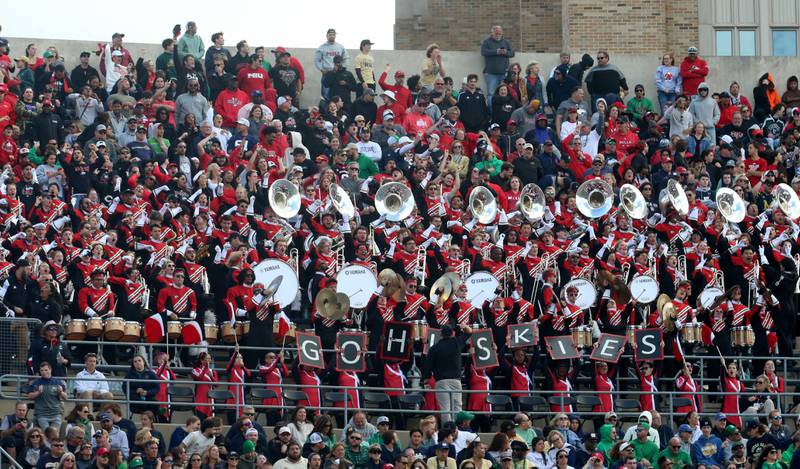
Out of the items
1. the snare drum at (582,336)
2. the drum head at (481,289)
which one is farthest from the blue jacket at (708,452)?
the drum head at (481,289)

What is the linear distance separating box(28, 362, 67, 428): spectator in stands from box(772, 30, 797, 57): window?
71.8ft

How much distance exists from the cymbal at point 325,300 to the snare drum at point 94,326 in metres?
2.80

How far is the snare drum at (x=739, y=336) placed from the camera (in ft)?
102

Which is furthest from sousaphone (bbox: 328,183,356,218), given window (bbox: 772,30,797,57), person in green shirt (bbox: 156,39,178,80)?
window (bbox: 772,30,797,57)

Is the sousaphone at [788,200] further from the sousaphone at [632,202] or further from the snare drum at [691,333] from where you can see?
the snare drum at [691,333]

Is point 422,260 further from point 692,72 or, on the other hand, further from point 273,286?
point 692,72

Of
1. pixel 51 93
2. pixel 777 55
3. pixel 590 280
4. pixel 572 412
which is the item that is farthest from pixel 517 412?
pixel 777 55

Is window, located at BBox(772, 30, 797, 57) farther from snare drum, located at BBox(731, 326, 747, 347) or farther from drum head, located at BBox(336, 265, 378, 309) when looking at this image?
drum head, located at BBox(336, 265, 378, 309)

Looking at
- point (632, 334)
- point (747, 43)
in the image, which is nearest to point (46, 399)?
point (632, 334)

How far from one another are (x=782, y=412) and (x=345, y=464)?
7837 millimetres

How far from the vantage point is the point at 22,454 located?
976 inches

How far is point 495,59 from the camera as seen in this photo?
3812 centimetres

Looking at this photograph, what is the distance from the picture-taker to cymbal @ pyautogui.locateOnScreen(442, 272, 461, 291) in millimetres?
30000

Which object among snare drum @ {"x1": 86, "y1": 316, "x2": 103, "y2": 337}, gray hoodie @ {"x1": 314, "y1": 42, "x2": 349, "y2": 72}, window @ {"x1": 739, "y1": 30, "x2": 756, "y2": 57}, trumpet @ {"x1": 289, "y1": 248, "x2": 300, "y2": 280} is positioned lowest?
snare drum @ {"x1": 86, "y1": 316, "x2": 103, "y2": 337}
